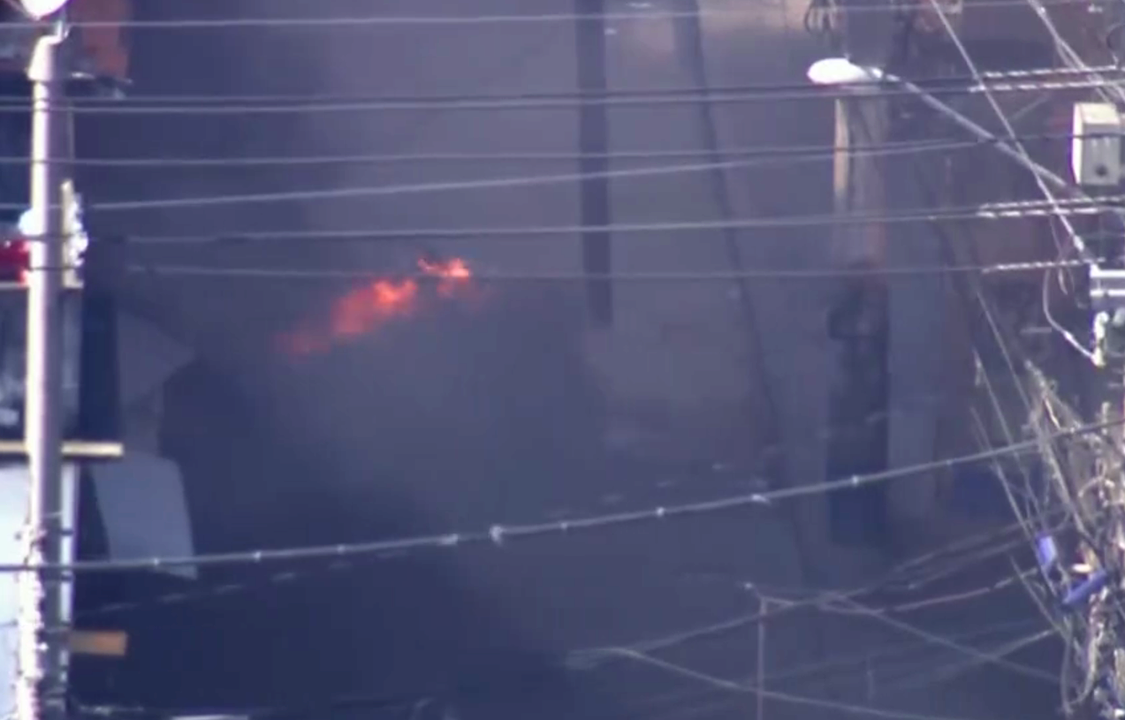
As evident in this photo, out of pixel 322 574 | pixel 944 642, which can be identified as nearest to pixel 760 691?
pixel 944 642

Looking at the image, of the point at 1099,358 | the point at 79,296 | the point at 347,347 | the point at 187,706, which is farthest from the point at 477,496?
the point at 1099,358

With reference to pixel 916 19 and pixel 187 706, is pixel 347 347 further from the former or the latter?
pixel 916 19

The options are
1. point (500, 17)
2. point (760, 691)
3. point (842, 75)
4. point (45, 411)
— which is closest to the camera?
point (45, 411)

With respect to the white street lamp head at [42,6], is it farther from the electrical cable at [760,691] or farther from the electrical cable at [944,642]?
the electrical cable at [944,642]

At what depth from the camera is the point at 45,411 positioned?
32.0 feet

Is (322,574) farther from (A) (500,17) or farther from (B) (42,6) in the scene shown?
(B) (42,6)

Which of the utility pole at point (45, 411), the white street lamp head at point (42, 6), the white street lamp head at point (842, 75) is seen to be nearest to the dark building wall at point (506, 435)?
the white street lamp head at point (842, 75)

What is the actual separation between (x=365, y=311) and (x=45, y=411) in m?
6.27

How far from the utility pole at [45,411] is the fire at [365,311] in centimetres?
606

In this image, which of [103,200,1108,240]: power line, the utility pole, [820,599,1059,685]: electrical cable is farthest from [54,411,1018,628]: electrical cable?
the utility pole

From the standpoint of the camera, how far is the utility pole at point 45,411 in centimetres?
973

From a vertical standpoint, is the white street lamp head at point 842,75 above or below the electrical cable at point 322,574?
above

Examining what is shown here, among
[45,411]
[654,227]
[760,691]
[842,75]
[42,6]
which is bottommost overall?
[760,691]

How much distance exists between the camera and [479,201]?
52.4 ft
